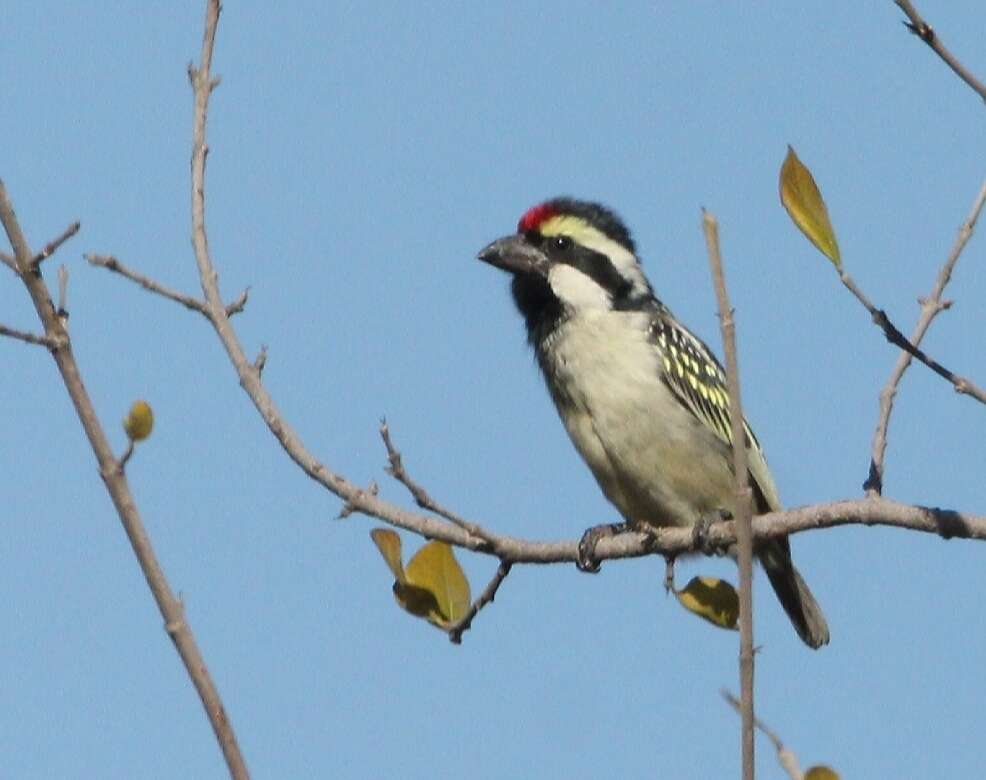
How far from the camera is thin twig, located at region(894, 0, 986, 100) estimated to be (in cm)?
272

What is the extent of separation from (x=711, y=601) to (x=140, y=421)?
170 cm

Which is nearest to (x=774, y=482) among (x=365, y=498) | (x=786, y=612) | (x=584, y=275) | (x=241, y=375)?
(x=786, y=612)

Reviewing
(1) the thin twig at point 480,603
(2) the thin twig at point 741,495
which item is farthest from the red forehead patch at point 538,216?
(2) the thin twig at point 741,495

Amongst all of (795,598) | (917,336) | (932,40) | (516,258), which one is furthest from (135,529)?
(795,598)

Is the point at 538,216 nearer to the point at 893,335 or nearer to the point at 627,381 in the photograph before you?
the point at 627,381

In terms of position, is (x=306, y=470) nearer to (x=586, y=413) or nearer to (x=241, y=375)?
(x=241, y=375)

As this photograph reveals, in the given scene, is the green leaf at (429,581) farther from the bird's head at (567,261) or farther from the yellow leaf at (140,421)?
the bird's head at (567,261)

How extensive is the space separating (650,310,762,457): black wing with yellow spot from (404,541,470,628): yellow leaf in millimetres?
2482

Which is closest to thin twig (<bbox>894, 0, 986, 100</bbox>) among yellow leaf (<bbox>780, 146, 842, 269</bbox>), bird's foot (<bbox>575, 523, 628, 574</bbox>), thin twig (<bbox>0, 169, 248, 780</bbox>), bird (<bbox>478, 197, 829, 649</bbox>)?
yellow leaf (<bbox>780, 146, 842, 269</bbox>)

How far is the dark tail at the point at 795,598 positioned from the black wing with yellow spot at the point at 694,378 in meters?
0.44

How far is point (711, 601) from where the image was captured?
411cm

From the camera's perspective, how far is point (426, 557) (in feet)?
13.4

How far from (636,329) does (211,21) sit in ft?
11.0

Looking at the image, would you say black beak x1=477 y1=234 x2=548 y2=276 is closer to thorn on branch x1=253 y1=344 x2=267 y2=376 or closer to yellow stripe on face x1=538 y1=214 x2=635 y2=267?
yellow stripe on face x1=538 y1=214 x2=635 y2=267
